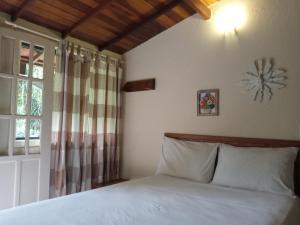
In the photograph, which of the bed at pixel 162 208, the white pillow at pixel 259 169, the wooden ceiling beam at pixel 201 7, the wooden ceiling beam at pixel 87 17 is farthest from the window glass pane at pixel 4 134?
the wooden ceiling beam at pixel 201 7

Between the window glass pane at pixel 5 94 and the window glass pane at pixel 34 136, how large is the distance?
25cm

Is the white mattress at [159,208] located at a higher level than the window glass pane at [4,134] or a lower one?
lower

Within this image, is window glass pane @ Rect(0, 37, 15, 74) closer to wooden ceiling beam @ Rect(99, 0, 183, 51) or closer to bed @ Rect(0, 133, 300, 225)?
wooden ceiling beam @ Rect(99, 0, 183, 51)

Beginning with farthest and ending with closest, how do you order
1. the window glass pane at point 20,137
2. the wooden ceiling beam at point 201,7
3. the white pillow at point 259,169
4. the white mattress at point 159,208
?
the wooden ceiling beam at point 201,7 → the window glass pane at point 20,137 → the white pillow at point 259,169 → the white mattress at point 159,208

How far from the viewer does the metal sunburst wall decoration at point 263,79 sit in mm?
2367

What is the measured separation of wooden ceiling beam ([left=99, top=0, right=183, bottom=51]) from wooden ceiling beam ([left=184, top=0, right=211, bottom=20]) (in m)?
0.12

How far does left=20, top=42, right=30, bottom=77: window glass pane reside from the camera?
7.76ft

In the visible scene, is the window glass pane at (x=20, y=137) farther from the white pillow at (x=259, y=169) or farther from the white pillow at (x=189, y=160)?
the white pillow at (x=259, y=169)

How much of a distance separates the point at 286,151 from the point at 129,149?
1.95 m

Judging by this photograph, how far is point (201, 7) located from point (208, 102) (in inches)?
41.4

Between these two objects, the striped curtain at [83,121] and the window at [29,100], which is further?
the striped curtain at [83,121]

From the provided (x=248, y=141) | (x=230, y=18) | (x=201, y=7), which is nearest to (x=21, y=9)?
(x=201, y=7)

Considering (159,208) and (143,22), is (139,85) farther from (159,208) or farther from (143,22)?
(159,208)

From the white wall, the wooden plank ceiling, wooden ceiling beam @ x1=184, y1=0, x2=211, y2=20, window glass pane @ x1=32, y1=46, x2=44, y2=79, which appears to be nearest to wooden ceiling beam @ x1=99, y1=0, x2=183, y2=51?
the wooden plank ceiling
